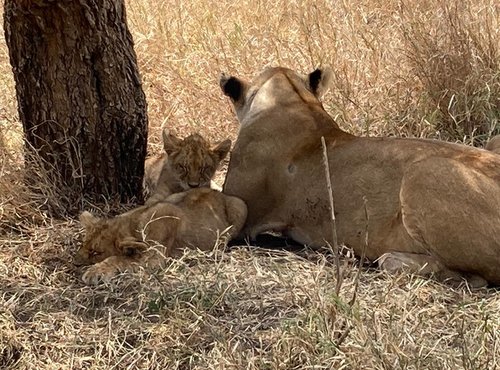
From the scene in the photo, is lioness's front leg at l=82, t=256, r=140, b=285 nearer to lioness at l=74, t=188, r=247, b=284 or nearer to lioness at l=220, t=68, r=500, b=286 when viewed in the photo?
lioness at l=74, t=188, r=247, b=284

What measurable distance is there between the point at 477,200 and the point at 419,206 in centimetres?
28

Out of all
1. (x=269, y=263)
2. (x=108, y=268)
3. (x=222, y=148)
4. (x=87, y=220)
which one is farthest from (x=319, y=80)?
(x=108, y=268)

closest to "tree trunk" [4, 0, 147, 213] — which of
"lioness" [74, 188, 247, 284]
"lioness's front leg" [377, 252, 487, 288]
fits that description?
"lioness" [74, 188, 247, 284]

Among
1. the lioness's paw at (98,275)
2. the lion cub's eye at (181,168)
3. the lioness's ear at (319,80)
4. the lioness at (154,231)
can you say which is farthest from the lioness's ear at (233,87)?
the lioness's paw at (98,275)

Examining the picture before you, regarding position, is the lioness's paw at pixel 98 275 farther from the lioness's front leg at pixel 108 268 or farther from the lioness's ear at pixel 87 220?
the lioness's ear at pixel 87 220

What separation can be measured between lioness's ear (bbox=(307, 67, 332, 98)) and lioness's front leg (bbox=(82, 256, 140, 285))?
1.76 metres

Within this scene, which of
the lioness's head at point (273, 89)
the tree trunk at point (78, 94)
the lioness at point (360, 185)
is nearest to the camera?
the lioness at point (360, 185)

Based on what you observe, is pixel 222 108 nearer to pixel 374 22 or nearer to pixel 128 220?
pixel 374 22

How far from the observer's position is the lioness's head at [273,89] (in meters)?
6.21

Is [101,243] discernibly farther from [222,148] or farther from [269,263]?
[222,148]

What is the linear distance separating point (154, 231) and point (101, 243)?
265 millimetres

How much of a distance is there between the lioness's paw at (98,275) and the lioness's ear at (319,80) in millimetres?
1883

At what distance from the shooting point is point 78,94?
5.99 m

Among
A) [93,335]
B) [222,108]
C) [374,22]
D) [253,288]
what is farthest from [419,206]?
[374,22]
